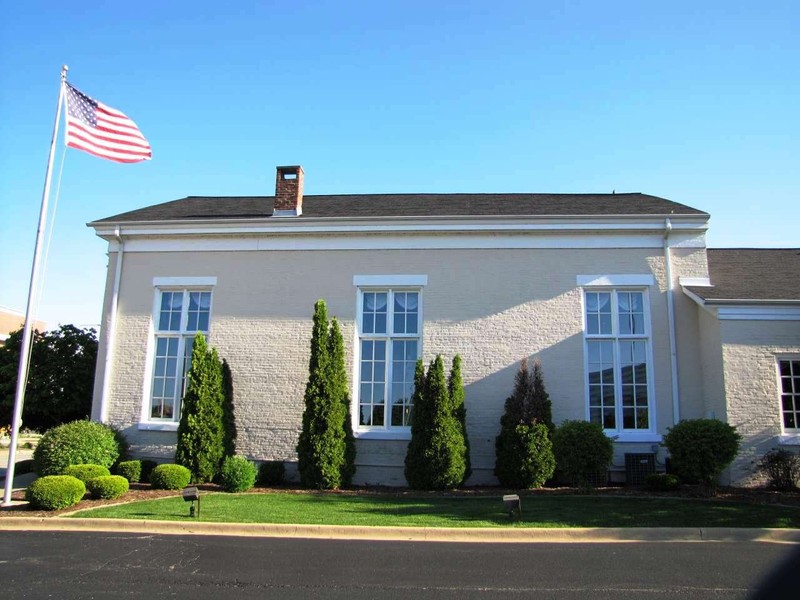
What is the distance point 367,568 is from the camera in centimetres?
779

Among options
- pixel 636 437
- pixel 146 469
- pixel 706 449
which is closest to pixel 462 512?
pixel 706 449

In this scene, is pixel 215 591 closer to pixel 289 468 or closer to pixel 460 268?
pixel 289 468

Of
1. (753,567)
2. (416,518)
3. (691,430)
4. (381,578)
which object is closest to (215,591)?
(381,578)

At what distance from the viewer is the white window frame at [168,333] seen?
16.4 metres

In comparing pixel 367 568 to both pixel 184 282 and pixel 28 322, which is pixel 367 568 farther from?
pixel 184 282

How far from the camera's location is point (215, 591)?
22.7 feet

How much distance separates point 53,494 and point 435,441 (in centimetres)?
740

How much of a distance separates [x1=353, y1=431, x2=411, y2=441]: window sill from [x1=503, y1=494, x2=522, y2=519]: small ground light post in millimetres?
4962

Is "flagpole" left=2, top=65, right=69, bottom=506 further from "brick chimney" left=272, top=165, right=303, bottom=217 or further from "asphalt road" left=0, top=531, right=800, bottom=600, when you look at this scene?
"brick chimney" left=272, top=165, right=303, bottom=217

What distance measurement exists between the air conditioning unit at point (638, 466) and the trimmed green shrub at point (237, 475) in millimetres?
8337

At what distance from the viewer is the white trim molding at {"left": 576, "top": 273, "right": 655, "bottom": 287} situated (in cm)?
1549

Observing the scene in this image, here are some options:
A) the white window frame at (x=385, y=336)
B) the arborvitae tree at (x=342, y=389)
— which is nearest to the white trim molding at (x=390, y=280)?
the white window frame at (x=385, y=336)

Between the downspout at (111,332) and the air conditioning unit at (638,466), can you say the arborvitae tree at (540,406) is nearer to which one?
the air conditioning unit at (638,466)

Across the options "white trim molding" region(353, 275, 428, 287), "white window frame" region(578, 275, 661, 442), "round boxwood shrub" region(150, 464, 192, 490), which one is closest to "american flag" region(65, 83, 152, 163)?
"white trim molding" region(353, 275, 428, 287)
